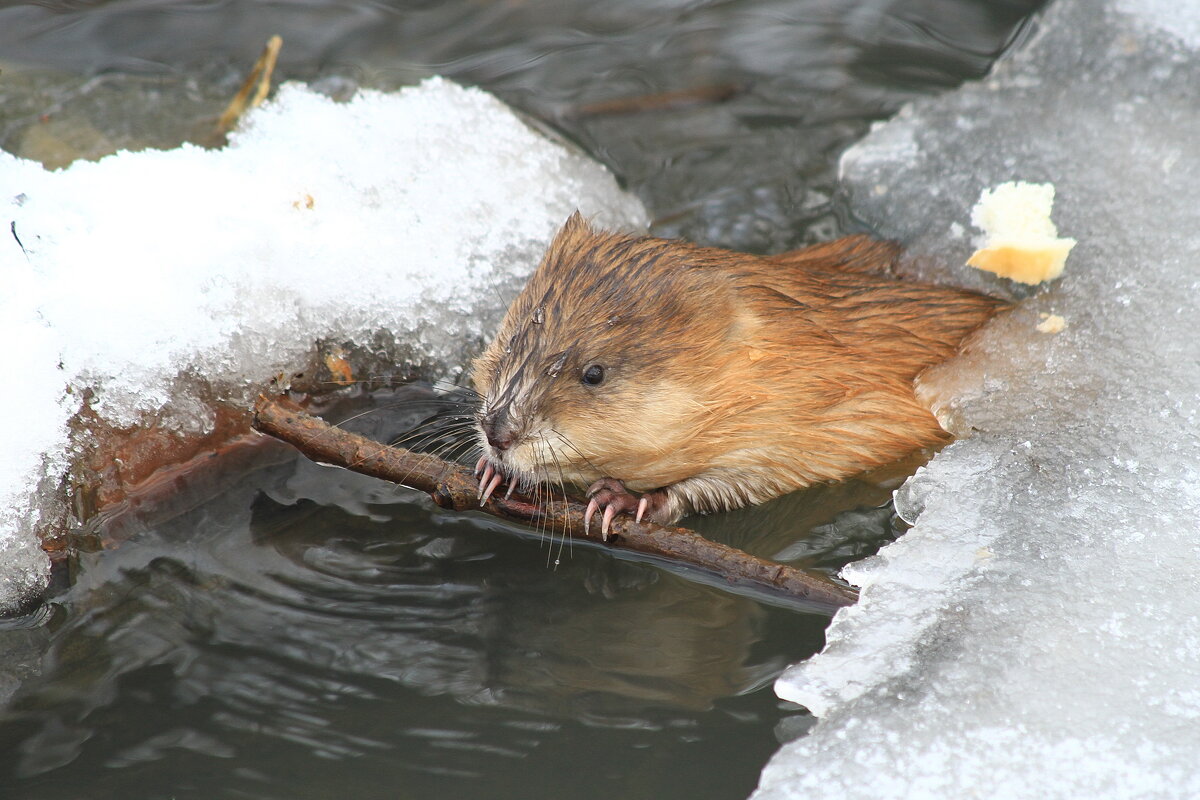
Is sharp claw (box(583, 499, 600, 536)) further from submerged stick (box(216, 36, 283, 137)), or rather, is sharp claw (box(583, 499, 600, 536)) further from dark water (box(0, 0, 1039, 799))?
submerged stick (box(216, 36, 283, 137))

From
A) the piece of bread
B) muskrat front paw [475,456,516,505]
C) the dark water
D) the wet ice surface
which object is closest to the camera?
the wet ice surface

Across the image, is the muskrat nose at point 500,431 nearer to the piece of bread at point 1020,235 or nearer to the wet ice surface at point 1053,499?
the wet ice surface at point 1053,499

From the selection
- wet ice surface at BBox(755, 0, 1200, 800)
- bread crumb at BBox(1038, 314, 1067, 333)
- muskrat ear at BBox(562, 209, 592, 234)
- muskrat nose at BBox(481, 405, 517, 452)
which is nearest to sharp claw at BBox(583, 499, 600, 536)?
muskrat nose at BBox(481, 405, 517, 452)

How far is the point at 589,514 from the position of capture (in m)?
2.75

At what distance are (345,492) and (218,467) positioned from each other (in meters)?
0.35

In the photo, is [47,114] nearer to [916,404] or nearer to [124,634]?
[124,634]

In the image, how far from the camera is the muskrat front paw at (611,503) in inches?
108

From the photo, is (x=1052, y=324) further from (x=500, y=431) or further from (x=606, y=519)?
(x=500, y=431)

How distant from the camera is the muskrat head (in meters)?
2.70

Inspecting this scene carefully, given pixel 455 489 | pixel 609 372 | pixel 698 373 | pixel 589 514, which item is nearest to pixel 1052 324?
pixel 698 373

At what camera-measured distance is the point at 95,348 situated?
9.53 feet

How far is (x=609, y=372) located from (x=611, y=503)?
1.04 feet

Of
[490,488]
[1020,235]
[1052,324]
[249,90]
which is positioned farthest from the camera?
[249,90]

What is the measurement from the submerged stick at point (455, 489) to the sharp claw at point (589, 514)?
0.02m
